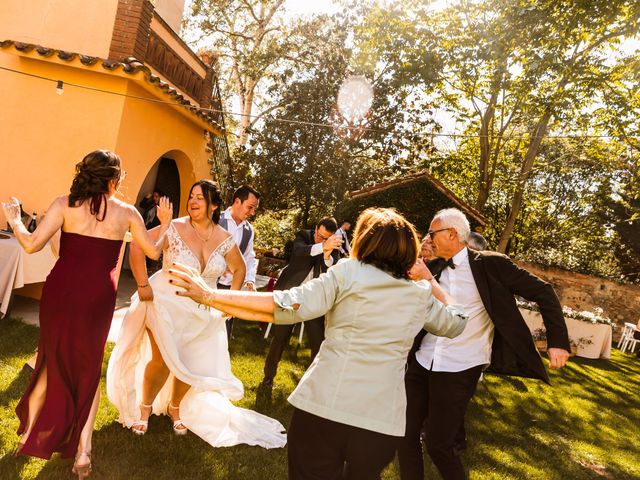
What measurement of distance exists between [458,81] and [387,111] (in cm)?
322

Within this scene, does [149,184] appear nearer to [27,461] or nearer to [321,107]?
[321,107]

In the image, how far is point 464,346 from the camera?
3332 millimetres

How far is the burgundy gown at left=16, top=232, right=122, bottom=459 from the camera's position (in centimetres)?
317

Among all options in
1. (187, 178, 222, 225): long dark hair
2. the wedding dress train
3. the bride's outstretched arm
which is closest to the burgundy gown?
the wedding dress train

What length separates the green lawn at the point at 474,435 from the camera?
143 inches

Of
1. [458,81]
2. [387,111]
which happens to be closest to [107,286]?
[458,81]

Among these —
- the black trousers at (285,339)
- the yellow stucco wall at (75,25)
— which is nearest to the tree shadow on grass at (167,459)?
the black trousers at (285,339)

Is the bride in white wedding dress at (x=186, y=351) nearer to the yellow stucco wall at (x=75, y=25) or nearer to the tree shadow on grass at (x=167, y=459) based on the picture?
the tree shadow on grass at (x=167, y=459)

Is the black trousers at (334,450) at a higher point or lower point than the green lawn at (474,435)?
higher

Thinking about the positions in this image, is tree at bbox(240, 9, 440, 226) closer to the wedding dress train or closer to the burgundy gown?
the wedding dress train

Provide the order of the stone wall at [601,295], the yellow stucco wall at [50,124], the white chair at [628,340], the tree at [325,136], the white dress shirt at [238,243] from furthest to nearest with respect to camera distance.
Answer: the stone wall at [601,295] → the tree at [325,136] → the white chair at [628,340] → the yellow stucco wall at [50,124] → the white dress shirt at [238,243]

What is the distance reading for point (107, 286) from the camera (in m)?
3.30

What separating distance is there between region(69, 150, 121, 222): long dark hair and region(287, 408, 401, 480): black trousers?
1.91m

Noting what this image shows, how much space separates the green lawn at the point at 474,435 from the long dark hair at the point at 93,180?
5.66 ft
